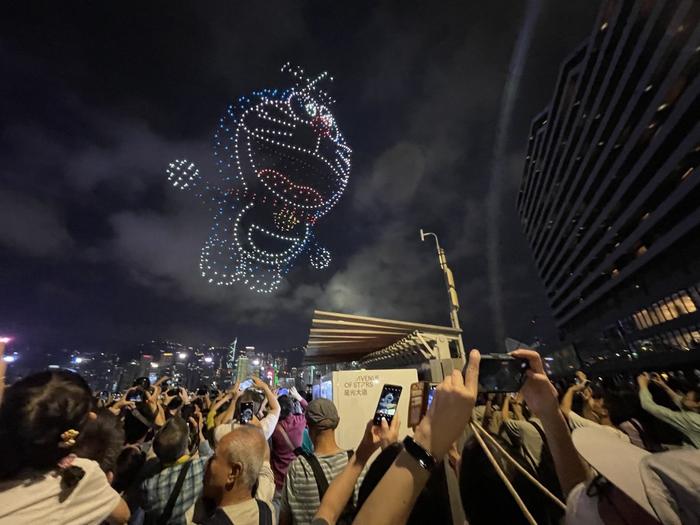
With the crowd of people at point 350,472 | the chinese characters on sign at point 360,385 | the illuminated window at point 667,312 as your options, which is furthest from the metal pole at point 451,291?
the illuminated window at point 667,312

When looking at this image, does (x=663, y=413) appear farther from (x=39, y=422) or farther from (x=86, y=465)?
(x=39, y=422)

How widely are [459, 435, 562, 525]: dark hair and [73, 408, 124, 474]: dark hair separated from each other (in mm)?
2838

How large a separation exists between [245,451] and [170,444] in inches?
46.0

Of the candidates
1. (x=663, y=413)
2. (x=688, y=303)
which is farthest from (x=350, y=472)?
(x=688, y=303)

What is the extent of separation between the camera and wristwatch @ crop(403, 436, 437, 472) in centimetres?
103

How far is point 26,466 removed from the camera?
151 cm

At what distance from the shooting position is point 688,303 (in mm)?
26469

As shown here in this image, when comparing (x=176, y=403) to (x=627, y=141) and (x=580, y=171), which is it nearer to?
(x=627, y=141)

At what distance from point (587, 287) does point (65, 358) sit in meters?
167

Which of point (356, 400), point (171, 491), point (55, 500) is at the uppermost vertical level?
point (356, 400)

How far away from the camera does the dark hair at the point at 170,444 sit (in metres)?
2.74

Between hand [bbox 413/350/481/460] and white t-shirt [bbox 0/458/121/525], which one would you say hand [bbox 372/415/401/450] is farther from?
white t-shirt [bbox 0/458/121/525]

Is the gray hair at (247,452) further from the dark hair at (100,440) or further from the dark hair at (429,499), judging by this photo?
the dark hair at (100,440)

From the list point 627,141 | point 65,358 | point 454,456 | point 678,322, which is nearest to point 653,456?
point 454,456
